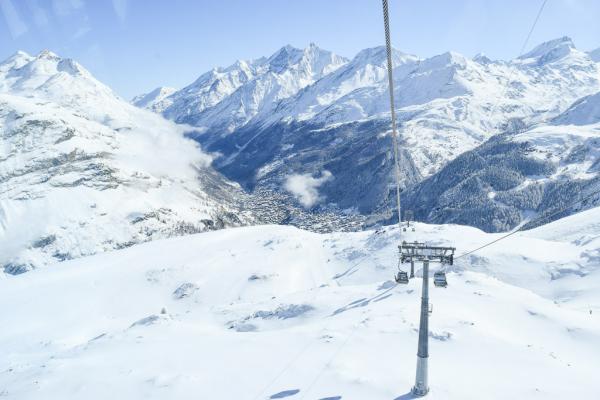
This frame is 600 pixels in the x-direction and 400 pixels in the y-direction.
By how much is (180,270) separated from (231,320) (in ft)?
175

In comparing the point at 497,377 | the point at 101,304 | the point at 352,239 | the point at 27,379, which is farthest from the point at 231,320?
the point at 352,239

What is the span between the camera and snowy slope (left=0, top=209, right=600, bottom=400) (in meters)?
29.9

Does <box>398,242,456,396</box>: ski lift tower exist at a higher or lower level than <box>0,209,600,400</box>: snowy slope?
higher

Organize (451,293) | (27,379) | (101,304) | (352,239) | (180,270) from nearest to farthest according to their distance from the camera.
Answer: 1. (27,379)
2. (451,293)
3. (101,304)
4. (180,270)
5. (352,239)

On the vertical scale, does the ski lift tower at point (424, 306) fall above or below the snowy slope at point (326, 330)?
above

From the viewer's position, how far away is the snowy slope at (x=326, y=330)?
29.9 metres

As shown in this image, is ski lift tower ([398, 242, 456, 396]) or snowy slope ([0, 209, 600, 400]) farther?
snowy slope ([0, 209, 600, 400])

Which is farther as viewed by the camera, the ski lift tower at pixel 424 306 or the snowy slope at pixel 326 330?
the snowy slope at pixel 326 330

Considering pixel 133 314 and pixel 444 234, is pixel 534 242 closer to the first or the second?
pixel 444 234

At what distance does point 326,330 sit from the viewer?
4106cm

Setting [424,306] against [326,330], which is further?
[326,330]

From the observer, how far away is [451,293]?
52.1m

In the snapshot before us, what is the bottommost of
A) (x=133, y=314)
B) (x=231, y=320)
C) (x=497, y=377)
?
(x=133, y=314)

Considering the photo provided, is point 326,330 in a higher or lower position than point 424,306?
lower
